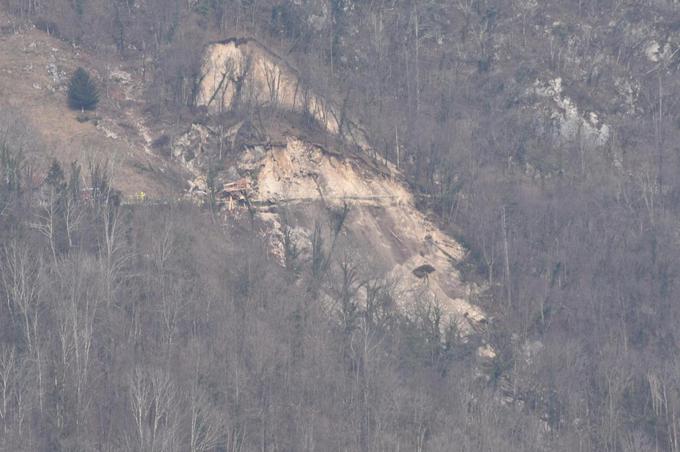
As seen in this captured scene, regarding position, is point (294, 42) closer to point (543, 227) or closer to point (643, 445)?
point (543, 227)

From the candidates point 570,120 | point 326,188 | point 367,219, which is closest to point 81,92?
point 326,188

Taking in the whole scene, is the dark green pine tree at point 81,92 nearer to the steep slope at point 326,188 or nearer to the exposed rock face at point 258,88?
the steep slope at point 326,188

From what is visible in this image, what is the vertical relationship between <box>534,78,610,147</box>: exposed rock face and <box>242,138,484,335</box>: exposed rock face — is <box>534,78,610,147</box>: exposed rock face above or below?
above

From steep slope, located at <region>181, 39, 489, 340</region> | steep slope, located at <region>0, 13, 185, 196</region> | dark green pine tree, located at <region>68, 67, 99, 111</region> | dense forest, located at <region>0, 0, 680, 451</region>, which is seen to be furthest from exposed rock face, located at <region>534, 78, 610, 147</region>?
dark green pine tree, located at <region>68, 67, 99, 111</region>

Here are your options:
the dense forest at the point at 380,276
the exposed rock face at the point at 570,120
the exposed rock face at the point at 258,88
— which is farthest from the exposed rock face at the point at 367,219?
the exposed rock face at the point at 570,120

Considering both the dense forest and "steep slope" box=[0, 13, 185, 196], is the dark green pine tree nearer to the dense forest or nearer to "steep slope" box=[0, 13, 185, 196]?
"steep slope" box=[0, 13, 185, 196]

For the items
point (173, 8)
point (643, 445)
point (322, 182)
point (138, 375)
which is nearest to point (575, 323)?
point (643, 445)
